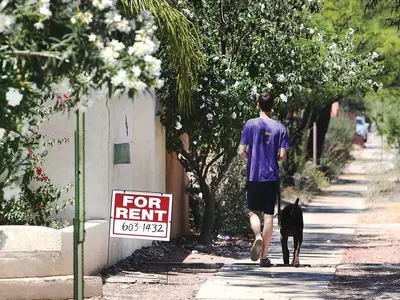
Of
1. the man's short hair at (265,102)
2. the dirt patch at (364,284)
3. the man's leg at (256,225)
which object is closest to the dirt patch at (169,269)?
the man's leg at (256,225)

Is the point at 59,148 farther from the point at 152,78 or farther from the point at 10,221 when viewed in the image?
the point at 152,78

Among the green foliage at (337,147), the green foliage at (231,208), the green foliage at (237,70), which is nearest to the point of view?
the green foliage at (237,70)

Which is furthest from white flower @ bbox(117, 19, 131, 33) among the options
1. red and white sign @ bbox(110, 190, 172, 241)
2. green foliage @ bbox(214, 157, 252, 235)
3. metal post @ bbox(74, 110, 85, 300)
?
green foliage @ bbox(214, 157, 252, 235)

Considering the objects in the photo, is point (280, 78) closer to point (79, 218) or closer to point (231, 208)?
point (231, 208)

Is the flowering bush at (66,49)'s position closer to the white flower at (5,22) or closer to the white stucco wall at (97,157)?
the white flower at (5,22)

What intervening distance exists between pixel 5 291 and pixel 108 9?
15.2 ft

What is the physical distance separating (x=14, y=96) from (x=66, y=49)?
377mm

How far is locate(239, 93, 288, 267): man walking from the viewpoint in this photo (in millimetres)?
11219

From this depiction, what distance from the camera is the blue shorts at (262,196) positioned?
37.0 ft

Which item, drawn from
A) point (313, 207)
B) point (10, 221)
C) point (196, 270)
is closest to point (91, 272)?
point (10, 221)

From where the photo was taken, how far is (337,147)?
38.6 metres

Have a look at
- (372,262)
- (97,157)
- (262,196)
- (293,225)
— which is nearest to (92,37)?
(262,196)

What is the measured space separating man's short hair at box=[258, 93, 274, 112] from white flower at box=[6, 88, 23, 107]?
5.67 m

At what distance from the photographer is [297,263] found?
485 inches
